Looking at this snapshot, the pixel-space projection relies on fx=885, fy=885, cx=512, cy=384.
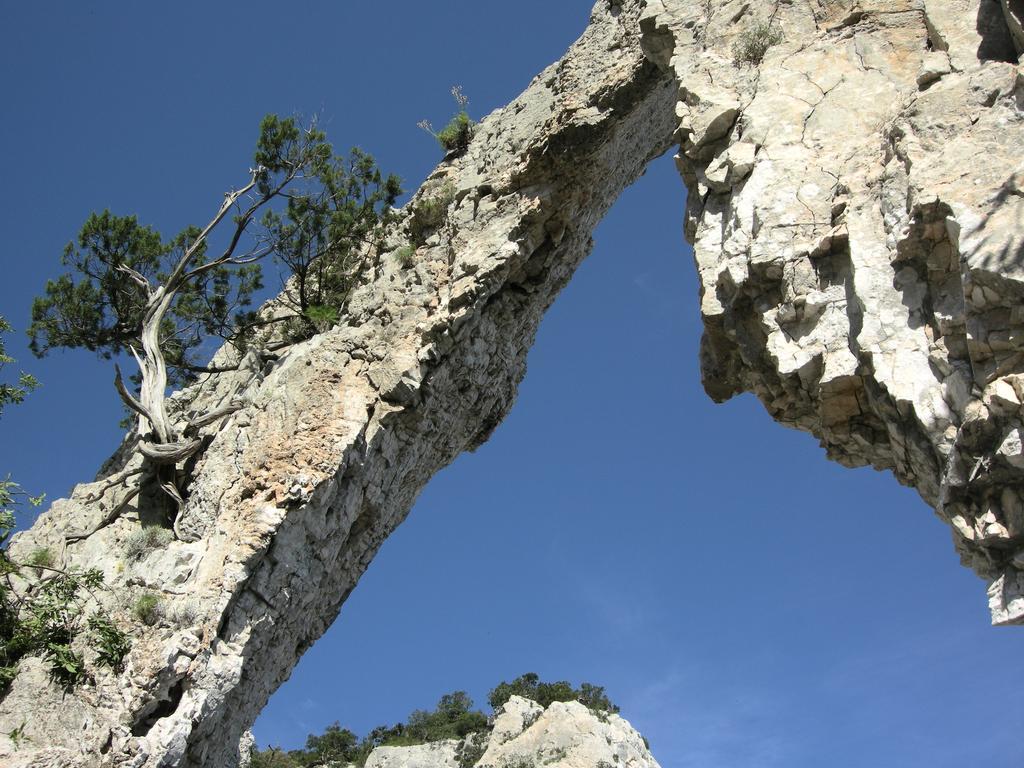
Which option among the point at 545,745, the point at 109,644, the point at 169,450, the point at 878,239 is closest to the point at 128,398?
the point at 169,450

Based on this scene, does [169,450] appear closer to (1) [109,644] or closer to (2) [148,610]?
(2) [148,610]

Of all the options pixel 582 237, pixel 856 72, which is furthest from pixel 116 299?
pixel 856 72

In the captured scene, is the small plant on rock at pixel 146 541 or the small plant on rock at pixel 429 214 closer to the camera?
the small plant on rock at pixel 146 541

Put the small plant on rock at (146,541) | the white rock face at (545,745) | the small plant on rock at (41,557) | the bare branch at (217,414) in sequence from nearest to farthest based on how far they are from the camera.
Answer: the small plant on rock at (146,541) < the small plant on rock at (41,557) < the bare branch at (217,414) < the white rock face at (545,745)

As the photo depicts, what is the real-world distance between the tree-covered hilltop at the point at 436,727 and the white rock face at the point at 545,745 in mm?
2916

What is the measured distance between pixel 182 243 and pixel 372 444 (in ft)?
24.4

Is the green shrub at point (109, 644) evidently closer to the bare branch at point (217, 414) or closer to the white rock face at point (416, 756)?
the bare branch at point (217, 414)

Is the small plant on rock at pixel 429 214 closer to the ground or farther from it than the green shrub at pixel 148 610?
farther from it

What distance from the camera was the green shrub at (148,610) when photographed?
12.5 meters

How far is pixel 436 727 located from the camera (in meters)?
37.9

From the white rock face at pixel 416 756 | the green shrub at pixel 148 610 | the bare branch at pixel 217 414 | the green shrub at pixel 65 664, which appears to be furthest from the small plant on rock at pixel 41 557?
the white rock face at pixel 416 756

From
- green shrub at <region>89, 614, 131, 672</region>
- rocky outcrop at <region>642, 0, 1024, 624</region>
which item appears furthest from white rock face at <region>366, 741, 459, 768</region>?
rocky outcrop at <region>642, 0, 1024, 624</region>

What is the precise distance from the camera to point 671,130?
18156mm

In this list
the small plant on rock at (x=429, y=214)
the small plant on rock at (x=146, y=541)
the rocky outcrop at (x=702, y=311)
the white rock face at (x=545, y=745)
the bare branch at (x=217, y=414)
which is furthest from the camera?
the white rock face at (x=545, y=745)
